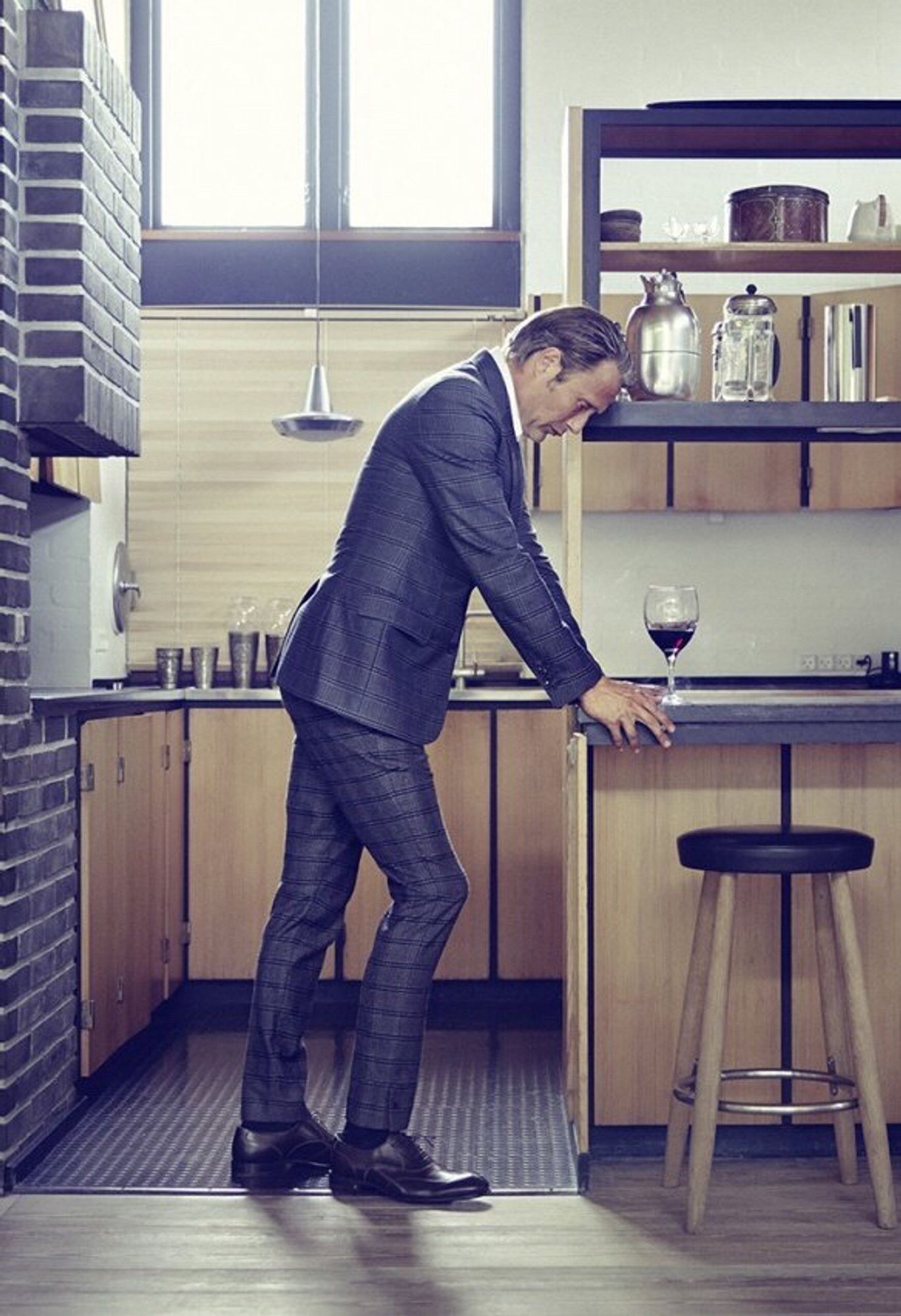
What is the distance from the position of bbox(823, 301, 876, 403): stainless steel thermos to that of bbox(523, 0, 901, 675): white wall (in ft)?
7.94

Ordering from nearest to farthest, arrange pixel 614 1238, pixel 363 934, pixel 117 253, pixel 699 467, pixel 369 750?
pixel 614 1238 → pixel 369 750 → pixel 117 253 → pixel 363 934 → pixel 699 467

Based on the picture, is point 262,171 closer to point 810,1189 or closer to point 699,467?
point 699,467

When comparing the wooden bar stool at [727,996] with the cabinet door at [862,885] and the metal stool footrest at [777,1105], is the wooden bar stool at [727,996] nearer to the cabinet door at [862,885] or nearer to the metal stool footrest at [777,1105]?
the metal stool footrest at [777,1105]

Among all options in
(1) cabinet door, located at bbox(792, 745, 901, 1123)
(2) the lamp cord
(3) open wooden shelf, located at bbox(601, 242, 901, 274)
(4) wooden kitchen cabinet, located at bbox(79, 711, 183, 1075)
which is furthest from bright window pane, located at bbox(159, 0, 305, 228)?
(1) cabinet door, located at bbox(792, 745, 901, 1123)

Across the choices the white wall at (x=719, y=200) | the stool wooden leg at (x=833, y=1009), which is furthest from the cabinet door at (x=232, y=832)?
the stool wooden leg at (x=833, y=1009)

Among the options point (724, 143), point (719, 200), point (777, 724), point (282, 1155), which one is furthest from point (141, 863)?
point (719, 200)

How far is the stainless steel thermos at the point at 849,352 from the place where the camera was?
369 cm

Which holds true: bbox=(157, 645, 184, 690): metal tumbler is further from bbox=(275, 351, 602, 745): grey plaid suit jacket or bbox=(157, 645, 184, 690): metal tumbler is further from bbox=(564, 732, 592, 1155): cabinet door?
bbox=(275, 351, 602, 745): grey plaid suit jacket

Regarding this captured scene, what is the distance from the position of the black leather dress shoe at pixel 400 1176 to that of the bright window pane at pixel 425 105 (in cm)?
403

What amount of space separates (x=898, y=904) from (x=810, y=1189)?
58 centimetres

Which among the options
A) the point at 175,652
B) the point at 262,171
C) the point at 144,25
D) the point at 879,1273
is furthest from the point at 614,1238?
the point at 144,25

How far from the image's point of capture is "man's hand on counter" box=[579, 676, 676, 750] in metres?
3.06

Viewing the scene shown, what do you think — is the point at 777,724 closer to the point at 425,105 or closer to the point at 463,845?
the point at 463,845

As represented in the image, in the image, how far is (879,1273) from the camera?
271 centimetres
